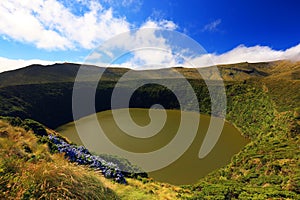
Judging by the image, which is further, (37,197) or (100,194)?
(100,194)

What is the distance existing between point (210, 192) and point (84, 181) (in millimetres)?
9555

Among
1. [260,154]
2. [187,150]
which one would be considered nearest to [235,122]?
[187,150]

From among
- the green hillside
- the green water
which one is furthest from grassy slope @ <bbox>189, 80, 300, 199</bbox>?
the green water

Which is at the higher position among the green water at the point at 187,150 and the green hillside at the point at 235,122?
the green hillside at the point at 235,122

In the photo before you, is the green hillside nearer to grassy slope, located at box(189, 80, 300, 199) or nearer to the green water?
grassy slope, located at box(189, 80, 300, 199)

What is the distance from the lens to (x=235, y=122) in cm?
5094

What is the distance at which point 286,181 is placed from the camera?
54.6 ft

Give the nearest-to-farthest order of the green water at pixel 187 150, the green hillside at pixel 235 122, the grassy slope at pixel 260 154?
the green hillside at pixel 235 122
the grassy slope at pixel 260 154
the green water at pixel 187 150

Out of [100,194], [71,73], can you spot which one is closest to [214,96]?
[100,194]

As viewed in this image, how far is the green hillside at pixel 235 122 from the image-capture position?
11.8 m

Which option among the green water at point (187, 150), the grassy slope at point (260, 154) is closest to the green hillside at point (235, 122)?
the grassy slope at point (260, 154)

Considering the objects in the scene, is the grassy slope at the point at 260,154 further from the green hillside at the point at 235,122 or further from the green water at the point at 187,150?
the green water at the point at 187,150

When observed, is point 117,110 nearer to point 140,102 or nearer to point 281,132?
point 140,102

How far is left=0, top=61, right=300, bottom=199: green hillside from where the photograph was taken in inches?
465
